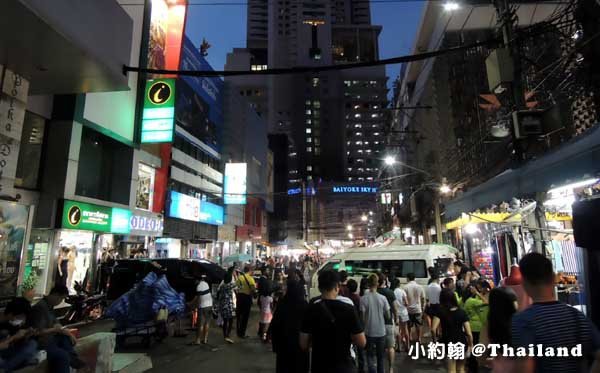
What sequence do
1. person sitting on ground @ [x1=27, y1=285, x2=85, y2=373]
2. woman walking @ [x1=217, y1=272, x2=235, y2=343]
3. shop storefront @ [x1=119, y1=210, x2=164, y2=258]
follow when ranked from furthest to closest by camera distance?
shop storefront @ [x1=119, y1=210, x2=164, y2=258], woman walking @ [x1=217, y1=272, x2=235, y2=343], person sitting on ground @ [x1=27, y1=285, x2=85, y2=373]

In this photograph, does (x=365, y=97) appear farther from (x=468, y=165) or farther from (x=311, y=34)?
(x=468, y=165)

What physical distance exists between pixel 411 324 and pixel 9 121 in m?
11.1

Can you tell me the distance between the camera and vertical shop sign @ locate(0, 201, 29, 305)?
1000 centimetres

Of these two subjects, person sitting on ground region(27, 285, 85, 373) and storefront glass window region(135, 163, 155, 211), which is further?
storefront glass window region(135, 163, 155, 211)

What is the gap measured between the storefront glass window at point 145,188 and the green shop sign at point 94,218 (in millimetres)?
2075

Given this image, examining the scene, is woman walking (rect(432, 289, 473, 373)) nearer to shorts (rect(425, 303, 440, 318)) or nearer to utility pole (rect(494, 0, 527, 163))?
shorts (rect(425, 303, 440, 318))

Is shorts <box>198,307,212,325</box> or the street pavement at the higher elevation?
shorts <box>198,307,212,325</box>

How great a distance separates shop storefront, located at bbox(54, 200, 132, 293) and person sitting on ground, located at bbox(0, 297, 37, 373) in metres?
9.03

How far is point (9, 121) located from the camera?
8.09 m

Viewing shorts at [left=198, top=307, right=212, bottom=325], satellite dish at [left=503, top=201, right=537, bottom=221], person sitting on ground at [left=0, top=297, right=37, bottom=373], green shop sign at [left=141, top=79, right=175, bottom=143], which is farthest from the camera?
green shop sign at [left=141, top=79, right=175, bottom=143]

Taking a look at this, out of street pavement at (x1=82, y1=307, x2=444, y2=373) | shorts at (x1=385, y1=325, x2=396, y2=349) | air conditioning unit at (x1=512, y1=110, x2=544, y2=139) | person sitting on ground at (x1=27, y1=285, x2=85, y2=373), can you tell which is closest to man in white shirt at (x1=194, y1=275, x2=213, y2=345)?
street pavement at (x1=82, y1=307, x2=444, y2=373)

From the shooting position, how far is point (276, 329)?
5.01 m

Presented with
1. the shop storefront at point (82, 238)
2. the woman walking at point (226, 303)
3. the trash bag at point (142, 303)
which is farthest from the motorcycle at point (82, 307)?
the woman walking at point (226, 303)

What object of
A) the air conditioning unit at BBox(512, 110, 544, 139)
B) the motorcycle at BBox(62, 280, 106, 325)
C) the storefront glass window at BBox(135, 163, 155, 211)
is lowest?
the motorcycle at BBox(62, 280, 106, 325)
